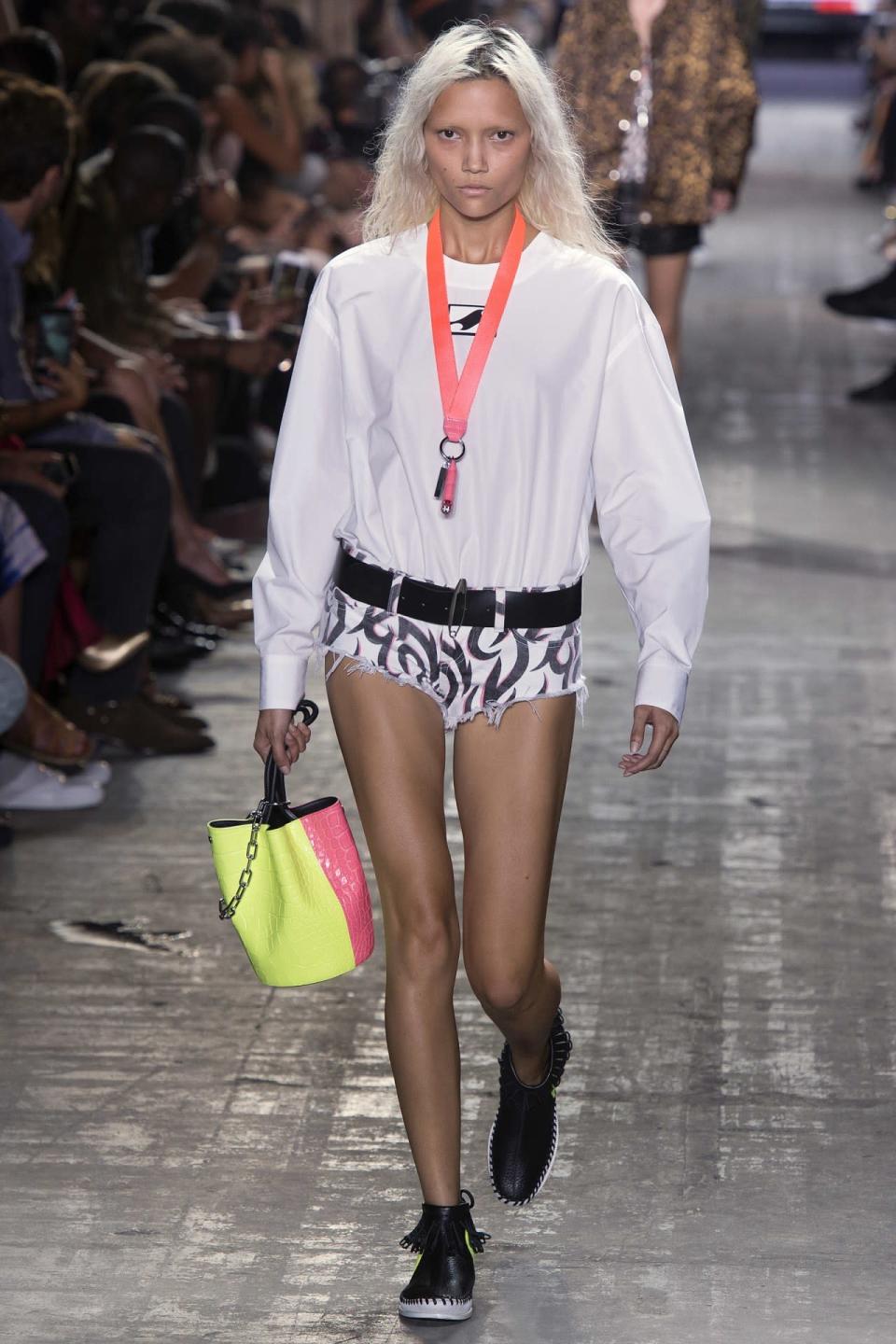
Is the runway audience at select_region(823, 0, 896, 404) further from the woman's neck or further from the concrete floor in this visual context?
the woman's neck

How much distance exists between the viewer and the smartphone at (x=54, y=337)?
5020 mm

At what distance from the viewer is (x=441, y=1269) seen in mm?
2641

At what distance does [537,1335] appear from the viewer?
262cm

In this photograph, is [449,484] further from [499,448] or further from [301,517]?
[301,517]

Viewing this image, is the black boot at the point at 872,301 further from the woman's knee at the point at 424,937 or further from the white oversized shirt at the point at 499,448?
the woman's knee at the point at 424,937

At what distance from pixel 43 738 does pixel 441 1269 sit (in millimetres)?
2365

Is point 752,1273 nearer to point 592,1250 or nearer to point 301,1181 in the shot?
point 592,1250

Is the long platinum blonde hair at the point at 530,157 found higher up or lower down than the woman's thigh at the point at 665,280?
higher up

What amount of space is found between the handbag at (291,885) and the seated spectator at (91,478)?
2.39 metres

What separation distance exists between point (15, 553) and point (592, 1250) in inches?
89.6

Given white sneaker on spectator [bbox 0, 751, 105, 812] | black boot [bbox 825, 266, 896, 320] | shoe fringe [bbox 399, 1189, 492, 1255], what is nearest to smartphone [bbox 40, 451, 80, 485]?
white sneaker on spectator [bbox 0, 751, 105, 812]

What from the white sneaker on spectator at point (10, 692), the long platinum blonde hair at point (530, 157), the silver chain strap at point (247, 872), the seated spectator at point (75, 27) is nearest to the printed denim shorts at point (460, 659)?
the silver chain strap at point (247, 872)

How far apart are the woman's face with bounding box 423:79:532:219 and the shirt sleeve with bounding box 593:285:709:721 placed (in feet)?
0.63

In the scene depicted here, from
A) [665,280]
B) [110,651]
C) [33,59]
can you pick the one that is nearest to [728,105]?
[665,280]
